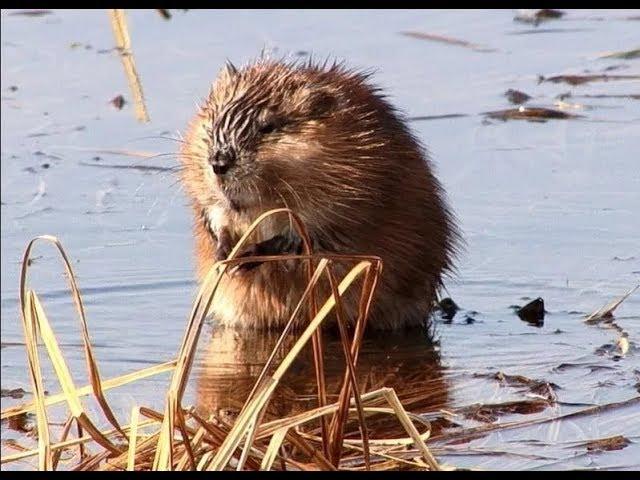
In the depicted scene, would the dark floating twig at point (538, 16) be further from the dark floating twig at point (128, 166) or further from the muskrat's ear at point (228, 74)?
the muskrat's ear at point (228, 74)

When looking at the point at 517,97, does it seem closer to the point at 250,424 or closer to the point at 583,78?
the point at 583,78

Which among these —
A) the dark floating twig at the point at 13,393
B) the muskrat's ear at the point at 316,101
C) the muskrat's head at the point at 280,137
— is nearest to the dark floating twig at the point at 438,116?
the muskrat's head at the point at 280,137

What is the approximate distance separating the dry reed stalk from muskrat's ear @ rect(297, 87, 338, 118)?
7.11 ft

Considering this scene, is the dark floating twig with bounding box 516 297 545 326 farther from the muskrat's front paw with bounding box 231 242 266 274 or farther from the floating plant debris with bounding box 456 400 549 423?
the floating plant debris with bounding box 456 400 549 423

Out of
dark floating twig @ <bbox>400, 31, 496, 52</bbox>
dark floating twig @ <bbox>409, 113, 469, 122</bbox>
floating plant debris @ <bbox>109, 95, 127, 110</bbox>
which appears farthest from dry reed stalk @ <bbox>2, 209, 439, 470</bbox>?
dark floating twig @ <bbox>400, 31, 496, 52</bbox>

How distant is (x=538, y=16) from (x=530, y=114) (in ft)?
6.00

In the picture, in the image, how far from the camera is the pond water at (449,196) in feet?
20.5

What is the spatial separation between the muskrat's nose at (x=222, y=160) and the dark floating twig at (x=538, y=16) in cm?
507

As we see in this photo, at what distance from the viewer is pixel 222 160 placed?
684 centimetres

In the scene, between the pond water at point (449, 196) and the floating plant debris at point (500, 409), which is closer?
the floating plant debris at point (500, 409)

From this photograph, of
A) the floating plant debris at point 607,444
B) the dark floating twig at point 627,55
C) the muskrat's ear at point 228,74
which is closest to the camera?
the floating plant debris at point 607,444

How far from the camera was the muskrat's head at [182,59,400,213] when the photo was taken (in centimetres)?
691

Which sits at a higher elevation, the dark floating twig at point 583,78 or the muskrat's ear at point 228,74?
the muskrat's ear at point 228,74
